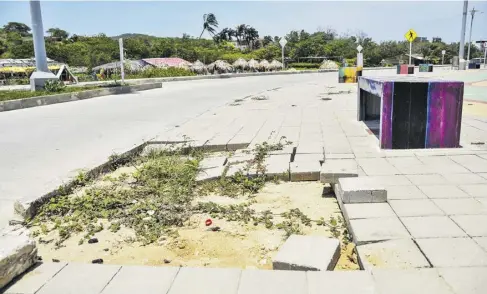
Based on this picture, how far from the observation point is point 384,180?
15.0 ft

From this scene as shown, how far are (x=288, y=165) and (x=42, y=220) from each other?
281 cm

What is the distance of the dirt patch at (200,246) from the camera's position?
10.4ft

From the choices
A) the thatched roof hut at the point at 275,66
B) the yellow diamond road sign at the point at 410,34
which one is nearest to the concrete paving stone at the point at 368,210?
the yellow diamond road sign at the point at 410,34

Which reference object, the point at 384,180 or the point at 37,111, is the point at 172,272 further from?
the point at 37,111

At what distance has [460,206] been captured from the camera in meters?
3.77

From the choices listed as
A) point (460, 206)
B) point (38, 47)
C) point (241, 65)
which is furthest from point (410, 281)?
point (241, 65)

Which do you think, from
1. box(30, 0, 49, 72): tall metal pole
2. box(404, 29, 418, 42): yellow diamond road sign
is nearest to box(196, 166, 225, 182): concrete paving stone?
box(30, 0, 49, 72): tall metal pole

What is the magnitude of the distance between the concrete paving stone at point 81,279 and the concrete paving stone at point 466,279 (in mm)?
2110

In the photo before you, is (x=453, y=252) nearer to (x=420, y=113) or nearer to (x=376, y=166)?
(x=376, y=166)

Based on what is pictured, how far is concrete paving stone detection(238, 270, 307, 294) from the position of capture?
99.9 inches

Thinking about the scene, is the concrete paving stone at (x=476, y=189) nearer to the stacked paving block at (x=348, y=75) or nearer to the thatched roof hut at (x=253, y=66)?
the stacked paving block at (x=348, y=75)

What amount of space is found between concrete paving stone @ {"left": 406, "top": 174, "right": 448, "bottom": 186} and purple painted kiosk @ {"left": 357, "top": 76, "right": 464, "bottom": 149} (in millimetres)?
1292

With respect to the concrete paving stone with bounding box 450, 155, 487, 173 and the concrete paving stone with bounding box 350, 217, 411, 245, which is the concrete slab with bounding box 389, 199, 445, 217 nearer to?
the concrete paving stone with bounding box 350, 217, 411, 245

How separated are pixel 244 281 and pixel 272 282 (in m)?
0.17
